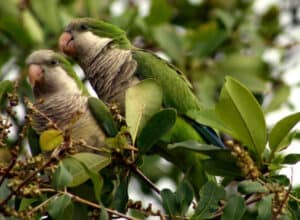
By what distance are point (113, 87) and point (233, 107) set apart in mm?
812

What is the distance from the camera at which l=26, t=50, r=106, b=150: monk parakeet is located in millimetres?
2611

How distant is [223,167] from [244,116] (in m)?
0.16

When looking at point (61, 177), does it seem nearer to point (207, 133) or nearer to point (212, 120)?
point (212, 120)

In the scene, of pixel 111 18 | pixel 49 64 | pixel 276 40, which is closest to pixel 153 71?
pixel 49 64

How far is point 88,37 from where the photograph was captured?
9.90ft

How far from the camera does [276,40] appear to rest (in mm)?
4512

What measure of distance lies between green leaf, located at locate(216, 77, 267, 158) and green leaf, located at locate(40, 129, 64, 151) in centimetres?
44

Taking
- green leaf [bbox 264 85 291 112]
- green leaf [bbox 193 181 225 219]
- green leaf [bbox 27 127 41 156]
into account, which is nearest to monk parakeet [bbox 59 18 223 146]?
green leaf [bbox 27 127 41 156]

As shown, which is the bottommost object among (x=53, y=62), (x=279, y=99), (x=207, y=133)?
(x=279, y=99)

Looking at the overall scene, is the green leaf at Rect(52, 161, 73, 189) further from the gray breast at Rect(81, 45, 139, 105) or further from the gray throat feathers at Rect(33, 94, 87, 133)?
the gray breast at Rect(81, 45, 139, 105)

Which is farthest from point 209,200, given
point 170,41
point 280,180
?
point 170,41

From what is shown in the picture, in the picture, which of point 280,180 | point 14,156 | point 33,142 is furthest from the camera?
point 33,142

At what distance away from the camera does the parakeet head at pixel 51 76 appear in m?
2.81

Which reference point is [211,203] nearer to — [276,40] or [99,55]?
[99,55]
